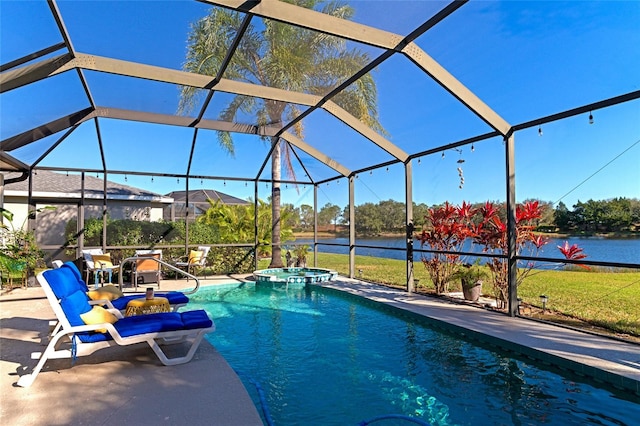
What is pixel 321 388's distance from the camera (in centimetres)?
383

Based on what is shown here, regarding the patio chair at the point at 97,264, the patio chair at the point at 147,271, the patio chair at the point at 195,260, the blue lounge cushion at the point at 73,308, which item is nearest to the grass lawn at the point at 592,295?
the patio chair at the point at 195,260

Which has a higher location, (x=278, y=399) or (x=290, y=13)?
(x=290, y=13)

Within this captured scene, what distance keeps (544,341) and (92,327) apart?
530cm

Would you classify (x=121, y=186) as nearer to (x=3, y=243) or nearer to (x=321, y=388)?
(x=3, y=243)

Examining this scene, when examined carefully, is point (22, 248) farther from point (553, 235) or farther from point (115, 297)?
point (553, 235)

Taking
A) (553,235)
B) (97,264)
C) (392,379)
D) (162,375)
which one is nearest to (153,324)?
(162,375)

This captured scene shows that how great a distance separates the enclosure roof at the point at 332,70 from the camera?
4715 mm

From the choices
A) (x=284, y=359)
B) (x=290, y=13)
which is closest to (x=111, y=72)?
(x=290, y=13)

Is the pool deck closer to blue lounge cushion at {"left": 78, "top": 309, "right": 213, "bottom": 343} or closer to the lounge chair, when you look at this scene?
the lounge chair

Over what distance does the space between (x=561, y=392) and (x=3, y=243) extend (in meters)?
10.3

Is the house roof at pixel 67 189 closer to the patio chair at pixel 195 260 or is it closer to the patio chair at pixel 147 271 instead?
the patio chair at pixel 195 260

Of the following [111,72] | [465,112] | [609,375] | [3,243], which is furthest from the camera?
[3,243]

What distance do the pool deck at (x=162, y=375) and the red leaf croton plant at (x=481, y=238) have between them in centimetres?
105

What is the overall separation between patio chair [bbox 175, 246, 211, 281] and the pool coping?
5767 mm
